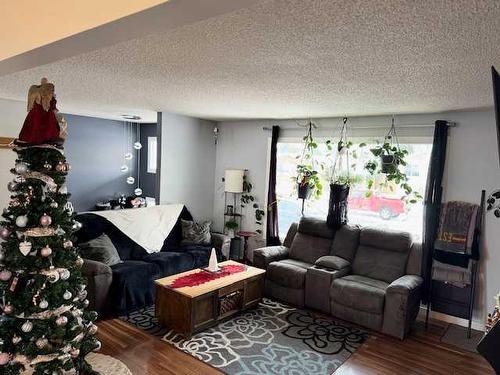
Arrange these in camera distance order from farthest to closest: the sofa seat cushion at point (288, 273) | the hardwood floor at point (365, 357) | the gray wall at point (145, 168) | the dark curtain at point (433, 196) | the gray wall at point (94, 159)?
the gray wall at point (145, 168)
the gray wall at point (94, 159)
the sofa seat cushion at point (288, 273)
the dark curtain at point (433, 196)
the hardwood floor at point (365, 357)

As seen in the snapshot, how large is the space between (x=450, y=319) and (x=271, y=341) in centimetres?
211

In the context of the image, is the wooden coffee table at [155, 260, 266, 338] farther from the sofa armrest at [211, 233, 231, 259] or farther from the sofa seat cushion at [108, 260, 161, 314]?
the sofa armrest at [211, 233, 231, 259]

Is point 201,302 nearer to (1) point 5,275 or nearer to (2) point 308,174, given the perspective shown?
(1) point 5,275

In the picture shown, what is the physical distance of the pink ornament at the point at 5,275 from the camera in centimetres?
212

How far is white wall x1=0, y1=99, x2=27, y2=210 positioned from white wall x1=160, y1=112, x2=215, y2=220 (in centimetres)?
192

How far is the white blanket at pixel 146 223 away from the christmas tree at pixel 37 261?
7.35 ft

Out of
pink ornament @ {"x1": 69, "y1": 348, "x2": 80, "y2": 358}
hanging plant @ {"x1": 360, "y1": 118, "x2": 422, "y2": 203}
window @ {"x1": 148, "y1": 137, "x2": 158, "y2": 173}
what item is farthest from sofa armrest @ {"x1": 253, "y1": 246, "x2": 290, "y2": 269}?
window @ {"x1": 148, "y1": 137, "x2": 158, "y2": 173}

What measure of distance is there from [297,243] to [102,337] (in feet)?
8.62

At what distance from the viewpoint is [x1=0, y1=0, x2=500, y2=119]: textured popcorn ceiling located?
1527 mm

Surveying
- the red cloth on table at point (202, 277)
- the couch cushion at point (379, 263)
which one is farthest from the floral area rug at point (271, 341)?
the couch cushion at point (379, 263)

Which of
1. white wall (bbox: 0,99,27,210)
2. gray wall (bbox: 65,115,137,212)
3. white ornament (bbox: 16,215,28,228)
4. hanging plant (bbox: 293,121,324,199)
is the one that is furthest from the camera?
gray wall (bbox: 65,115,137,212)

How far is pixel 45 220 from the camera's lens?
212cm

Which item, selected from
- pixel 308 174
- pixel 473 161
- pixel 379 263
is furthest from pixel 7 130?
pixel 473 161

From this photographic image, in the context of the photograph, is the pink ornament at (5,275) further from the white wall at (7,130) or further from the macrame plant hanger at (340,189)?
the macrame plant hanger at (340,189)
